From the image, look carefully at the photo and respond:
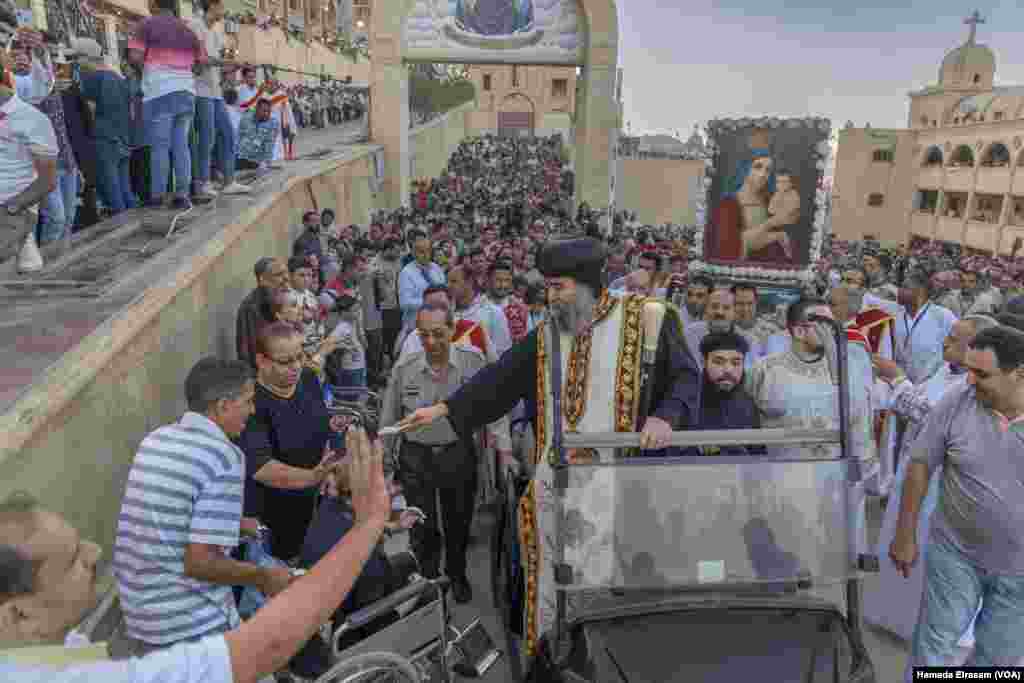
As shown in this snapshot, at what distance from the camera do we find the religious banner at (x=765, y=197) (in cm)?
672

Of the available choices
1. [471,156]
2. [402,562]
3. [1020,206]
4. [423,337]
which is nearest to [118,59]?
[423,337]

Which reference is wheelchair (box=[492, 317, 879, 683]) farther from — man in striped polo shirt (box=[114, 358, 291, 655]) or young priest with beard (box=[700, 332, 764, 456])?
young priest with beard (box=[700, 332, 764, 456])

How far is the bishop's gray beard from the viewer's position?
283 cm

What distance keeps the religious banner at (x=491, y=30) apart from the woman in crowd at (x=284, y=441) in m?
16.3

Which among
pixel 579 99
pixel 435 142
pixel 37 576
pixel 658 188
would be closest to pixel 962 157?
pixel 658 188

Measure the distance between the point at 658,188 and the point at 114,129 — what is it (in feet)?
136

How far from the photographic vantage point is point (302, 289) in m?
5.73

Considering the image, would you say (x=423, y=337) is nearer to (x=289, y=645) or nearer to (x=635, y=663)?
(x=635, y=663)

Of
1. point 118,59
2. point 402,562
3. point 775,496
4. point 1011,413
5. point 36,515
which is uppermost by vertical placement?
point 118,59

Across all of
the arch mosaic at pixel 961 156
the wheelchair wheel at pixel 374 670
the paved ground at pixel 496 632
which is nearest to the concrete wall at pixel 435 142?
the paved ground at pixel 496 632

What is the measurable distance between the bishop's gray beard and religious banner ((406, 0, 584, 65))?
16.9 meters

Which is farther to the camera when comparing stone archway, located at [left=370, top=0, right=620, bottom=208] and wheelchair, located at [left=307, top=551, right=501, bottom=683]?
stone archway, located at [left=370, top=0, right=620, bottom=208]

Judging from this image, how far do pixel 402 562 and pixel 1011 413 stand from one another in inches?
106

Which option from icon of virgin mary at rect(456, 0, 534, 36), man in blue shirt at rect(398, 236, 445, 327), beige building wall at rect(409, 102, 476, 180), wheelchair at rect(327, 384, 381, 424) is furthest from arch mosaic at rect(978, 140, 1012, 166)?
wheelchair at rect(327, 384, 381, 424)
